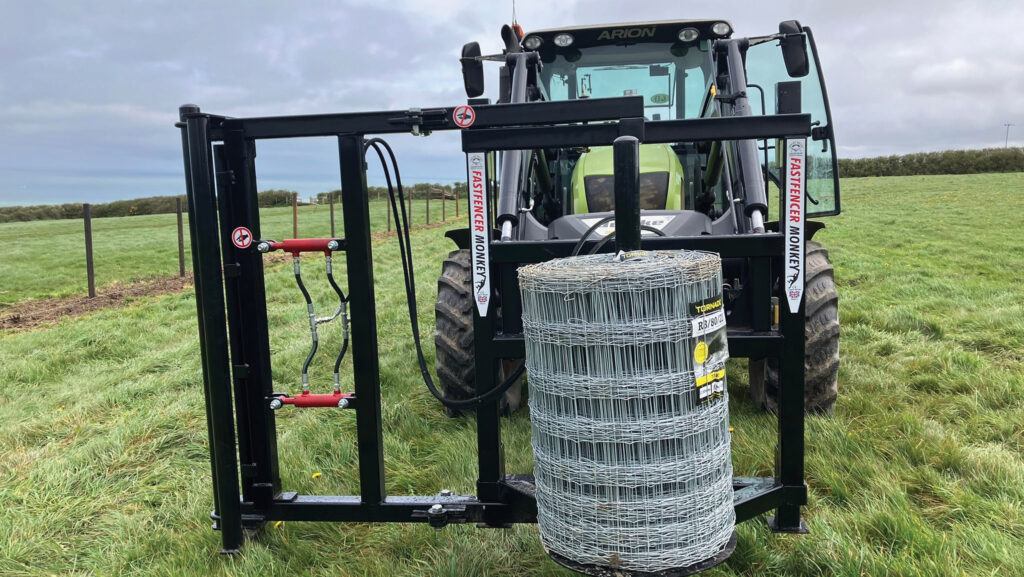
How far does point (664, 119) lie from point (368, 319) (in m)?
1.95

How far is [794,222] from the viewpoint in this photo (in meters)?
2.49

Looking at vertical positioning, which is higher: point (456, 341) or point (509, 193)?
point (509, 193)

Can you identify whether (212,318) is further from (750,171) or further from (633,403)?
(750,171)

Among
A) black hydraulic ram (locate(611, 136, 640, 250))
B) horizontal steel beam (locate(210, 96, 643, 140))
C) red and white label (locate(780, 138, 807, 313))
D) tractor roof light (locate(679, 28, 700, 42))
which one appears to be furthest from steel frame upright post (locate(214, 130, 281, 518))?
tractor roof light (locate(679, 28, 700, 42))

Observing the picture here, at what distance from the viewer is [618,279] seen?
1.88 m

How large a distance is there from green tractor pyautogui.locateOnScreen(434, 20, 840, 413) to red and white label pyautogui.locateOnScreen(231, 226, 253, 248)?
4.15 feet

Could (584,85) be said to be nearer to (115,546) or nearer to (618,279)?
(618,279)

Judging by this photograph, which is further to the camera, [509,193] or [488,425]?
[509,193]

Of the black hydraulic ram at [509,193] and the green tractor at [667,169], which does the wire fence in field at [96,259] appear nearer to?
the green tractor at [667,169]

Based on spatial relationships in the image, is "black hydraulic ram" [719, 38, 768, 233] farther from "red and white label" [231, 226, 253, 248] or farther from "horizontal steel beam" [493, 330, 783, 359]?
"red and white label" [231, 226, 253, 248]

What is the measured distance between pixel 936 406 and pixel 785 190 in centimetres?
245

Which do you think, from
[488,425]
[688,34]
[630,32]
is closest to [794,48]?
[688,34]

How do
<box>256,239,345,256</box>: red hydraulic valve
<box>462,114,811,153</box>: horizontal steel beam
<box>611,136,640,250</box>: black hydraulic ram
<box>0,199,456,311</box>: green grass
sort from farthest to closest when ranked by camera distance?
<box>0,199,456,311</box>: green grass, <box>256,239,345,256</box>: red hydraulic valve, <box>462,114,811,153</box>: horizontal steel beam, <box>611,136,640,250</box>: black hydraulic ram

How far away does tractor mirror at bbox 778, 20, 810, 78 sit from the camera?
3973 millimetres
